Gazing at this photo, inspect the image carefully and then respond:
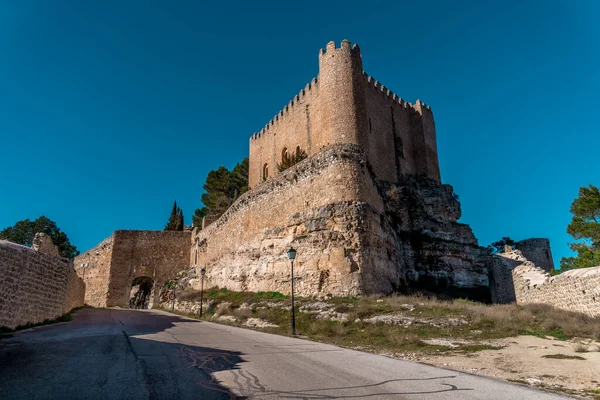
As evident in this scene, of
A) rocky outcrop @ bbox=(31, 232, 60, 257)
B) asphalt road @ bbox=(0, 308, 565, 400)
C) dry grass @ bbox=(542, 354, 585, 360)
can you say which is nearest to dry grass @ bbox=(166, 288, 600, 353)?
Answer: dry grass @ bbox=(542, 354, 585, 360)

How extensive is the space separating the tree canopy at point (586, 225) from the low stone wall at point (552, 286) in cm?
372

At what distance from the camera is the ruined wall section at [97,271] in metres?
34.1

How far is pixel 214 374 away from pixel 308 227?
1364cm

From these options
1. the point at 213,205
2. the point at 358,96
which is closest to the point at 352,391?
the point at 358,96

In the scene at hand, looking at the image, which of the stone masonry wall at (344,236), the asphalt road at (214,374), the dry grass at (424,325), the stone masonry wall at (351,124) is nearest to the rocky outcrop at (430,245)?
the stone masonry wall at (344,236)

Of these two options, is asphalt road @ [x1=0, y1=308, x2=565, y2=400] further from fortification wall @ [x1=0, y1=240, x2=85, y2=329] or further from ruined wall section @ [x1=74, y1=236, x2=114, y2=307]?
ruined wall section @ [x1=74, y1=236, x2=114, y2=307]

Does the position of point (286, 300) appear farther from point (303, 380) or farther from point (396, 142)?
point (396, 142)

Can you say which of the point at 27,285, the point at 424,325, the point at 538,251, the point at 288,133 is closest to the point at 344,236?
the point at 424,325

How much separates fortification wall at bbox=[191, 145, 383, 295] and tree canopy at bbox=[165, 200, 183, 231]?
2235 cm

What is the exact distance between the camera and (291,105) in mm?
31578

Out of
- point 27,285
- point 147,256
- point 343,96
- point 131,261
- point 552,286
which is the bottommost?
point 552,286

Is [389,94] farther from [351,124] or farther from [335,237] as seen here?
[335,237]

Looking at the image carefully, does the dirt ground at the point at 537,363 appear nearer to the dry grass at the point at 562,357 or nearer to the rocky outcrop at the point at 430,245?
the dry grass at the point at 562,357

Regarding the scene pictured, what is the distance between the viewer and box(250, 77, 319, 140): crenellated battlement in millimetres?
29409
